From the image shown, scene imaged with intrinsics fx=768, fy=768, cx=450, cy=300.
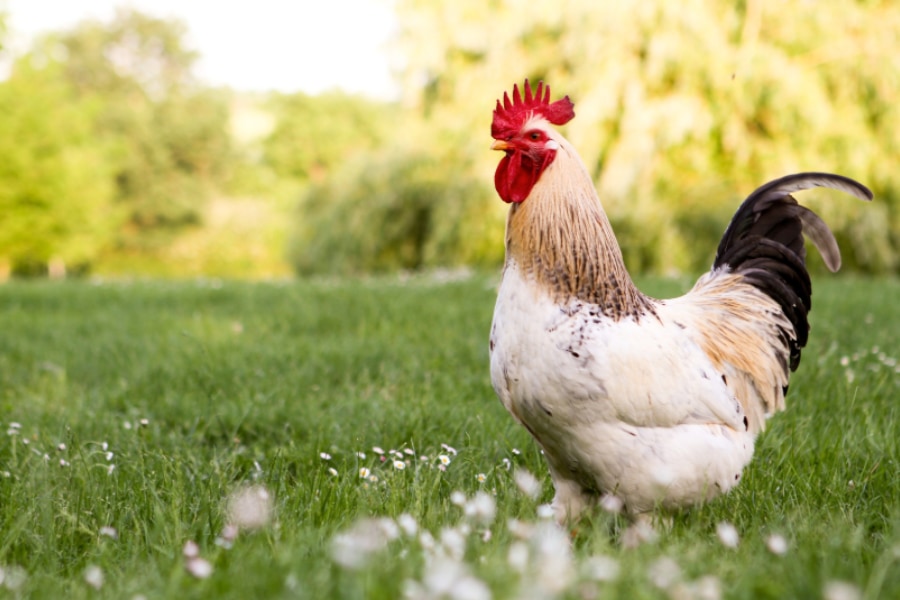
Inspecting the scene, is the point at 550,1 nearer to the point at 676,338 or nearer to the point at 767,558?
the point at 676,338

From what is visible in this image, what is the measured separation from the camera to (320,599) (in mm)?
1702

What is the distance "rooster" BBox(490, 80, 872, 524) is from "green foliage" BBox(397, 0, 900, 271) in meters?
9.55

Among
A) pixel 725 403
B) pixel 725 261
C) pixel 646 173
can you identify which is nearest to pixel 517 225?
pixel 725 403

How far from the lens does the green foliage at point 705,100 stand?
12.6 meters

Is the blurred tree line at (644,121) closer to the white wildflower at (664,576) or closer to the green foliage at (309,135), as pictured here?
the white wildflower at (664,576)

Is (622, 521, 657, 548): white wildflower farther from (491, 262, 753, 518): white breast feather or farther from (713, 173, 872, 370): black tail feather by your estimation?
(713, 173, 872, 370): black tail feather

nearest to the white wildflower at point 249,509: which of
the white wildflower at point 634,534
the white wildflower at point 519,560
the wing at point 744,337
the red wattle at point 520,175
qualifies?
the white wildflower at point 519,560

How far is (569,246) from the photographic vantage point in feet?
9.48

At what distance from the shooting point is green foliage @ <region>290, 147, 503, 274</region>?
13.6m

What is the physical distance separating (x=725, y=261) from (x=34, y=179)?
26742 millimetres

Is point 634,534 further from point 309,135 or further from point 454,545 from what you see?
point 309,135

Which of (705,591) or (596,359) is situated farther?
(596,359)

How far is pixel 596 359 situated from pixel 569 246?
469 mm

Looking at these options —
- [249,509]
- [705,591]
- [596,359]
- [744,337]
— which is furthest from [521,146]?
[705,591]
